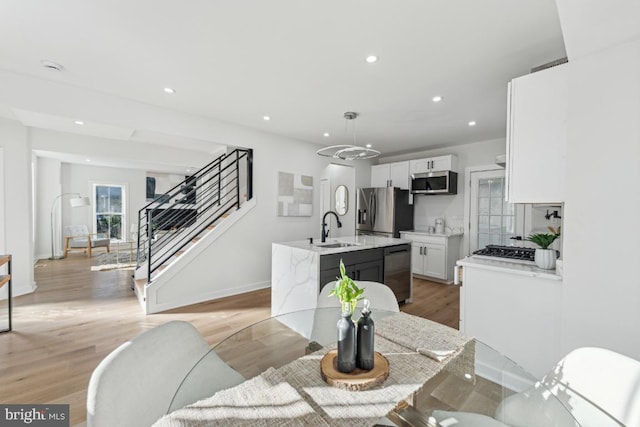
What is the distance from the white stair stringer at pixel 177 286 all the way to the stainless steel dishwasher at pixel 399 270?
2.33 meters

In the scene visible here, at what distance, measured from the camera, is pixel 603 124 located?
145 cm

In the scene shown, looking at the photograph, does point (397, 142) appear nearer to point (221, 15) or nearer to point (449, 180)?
point (449, 180)

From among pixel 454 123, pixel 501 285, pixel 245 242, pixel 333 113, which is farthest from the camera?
pixel 245 242

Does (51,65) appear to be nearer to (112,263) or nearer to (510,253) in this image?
(510,253)

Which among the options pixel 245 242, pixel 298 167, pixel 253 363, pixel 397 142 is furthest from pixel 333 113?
pixel 253 363

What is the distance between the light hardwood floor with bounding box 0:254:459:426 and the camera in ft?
6.27

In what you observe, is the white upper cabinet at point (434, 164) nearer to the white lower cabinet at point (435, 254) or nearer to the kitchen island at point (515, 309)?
the white lower cabinet at point (435, 254)

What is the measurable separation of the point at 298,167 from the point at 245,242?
1672mm

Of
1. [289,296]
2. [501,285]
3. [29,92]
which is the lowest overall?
[289,296]

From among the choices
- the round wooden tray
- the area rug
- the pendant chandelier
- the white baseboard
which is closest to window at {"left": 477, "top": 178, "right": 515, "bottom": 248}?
the pendant chandelier

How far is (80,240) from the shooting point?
6.70 metres

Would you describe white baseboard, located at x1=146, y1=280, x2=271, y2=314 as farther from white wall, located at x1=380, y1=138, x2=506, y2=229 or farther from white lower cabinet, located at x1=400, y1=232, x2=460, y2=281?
white wall, located at x1=380, y1=138, x2=506, y2=229

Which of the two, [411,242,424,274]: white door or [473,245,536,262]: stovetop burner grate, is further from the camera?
[411,242,424,274]: white door

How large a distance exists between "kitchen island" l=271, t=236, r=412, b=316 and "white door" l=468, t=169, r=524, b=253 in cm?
204
